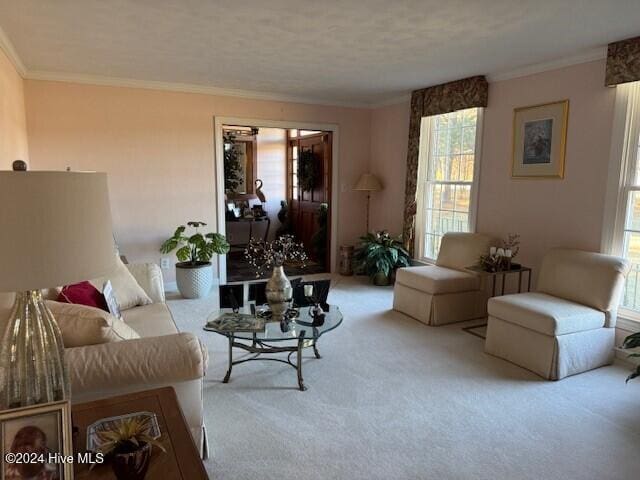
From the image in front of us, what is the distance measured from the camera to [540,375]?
3.16m

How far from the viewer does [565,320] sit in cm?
312

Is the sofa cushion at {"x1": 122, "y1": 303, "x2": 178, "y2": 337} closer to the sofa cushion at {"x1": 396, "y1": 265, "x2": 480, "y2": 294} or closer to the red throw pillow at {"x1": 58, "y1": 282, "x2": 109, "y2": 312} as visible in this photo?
the red throw pillow at {"x1": 58, "y1": 282, "x2": 109, "y2": 312}

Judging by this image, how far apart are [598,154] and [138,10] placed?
3621 millimetres

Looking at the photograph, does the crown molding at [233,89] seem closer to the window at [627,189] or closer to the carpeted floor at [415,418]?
the window at [627,189]

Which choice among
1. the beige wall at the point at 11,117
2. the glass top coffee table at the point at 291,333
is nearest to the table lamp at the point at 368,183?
the glass top coffee table at the point at 291,333

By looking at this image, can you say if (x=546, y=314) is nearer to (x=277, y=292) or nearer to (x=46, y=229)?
(x=277, y=292)

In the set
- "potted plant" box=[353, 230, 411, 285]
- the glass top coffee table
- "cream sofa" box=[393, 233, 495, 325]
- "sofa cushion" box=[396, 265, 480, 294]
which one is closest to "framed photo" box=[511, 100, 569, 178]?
"cream sofa" box=[393, 233, 495, 325]

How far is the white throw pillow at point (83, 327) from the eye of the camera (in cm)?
189

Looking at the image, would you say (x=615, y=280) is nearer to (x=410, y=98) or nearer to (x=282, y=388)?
(x=282, y=388)

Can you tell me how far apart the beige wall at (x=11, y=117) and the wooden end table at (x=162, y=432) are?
8.51 feet

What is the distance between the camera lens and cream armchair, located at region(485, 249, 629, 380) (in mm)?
3121

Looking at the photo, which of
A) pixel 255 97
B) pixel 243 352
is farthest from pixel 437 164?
pixel 243 352

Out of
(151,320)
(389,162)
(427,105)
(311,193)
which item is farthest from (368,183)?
(151,320)

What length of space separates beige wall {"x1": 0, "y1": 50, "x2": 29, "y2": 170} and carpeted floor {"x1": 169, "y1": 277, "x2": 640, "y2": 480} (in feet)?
7.24
